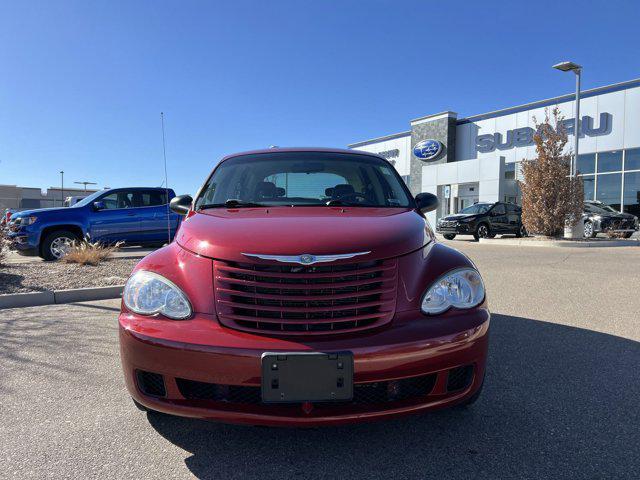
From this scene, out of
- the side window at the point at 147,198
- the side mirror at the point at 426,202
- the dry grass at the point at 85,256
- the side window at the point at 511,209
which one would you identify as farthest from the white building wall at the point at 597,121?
the side mirror at the point at 426,202

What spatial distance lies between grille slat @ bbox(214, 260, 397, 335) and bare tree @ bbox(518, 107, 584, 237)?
15.6 m

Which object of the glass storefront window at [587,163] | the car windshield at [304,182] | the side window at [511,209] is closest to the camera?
the car windshield at [304,182]

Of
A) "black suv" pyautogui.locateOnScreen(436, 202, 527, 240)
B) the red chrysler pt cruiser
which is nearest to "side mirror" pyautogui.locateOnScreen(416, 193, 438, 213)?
the red chrysler pt cruiser

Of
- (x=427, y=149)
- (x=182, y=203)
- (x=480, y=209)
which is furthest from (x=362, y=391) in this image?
(x=427, y=149)

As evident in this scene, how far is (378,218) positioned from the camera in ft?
8.57

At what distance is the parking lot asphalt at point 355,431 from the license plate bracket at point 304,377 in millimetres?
399

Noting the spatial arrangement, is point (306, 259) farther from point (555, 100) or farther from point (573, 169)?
point (555, 100)

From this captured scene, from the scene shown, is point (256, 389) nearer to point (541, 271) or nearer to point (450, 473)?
point (450, 473)

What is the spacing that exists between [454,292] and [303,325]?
0.81 m

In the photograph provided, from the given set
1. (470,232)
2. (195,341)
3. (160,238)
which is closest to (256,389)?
(195,341)

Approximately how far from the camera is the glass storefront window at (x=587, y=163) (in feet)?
77.5

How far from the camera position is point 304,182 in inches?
137

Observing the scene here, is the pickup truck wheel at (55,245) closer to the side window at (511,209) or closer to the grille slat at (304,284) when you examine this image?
the grille slat at (304,284)

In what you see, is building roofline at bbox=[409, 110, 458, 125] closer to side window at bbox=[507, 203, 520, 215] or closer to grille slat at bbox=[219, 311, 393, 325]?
side window at bbox=[507, 203, 520, 215]
